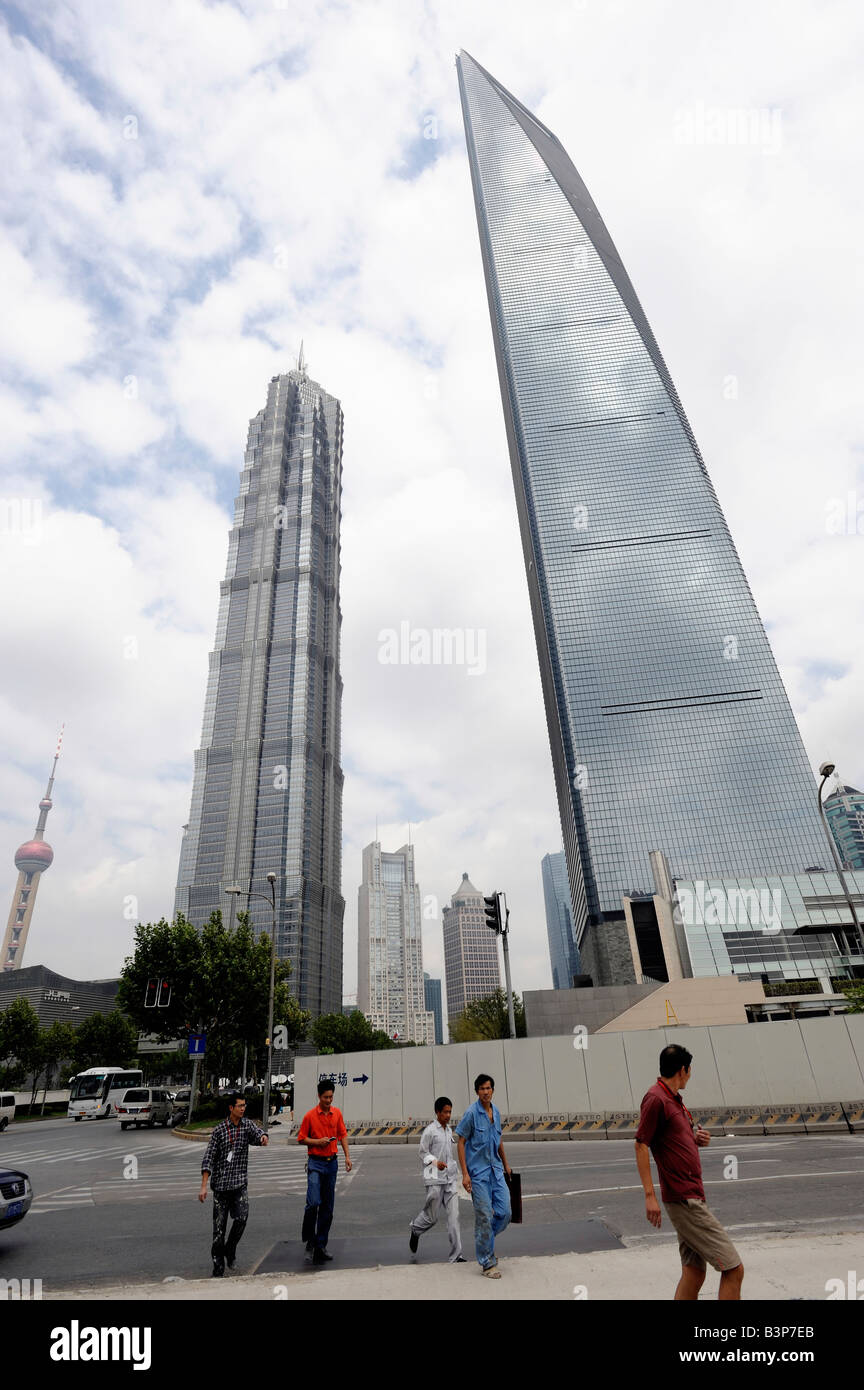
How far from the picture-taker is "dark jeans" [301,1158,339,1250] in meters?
7.09

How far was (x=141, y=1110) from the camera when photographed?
1375 inches

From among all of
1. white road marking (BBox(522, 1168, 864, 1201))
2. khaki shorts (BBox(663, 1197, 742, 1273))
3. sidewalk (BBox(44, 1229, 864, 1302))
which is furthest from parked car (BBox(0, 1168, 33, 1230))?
khaki shorts (BBox(663, 1197, 742, 1273))

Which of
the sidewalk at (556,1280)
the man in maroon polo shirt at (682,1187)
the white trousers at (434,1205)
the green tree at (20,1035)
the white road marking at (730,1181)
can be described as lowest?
the white road marking at (730,1181)

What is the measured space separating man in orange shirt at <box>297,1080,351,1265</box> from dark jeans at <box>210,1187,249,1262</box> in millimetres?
663

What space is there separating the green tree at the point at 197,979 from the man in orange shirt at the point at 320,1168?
3094cm

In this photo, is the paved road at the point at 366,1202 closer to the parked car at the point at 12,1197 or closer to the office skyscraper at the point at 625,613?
the parked car at the point at 12,1197

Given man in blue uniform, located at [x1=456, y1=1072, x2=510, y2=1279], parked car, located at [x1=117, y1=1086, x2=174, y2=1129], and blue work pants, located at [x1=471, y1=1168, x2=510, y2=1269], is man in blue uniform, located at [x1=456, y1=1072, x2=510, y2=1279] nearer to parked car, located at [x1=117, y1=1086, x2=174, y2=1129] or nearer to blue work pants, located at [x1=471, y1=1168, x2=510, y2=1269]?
blue work pants, located at [x1=471, y1=1168, x2=510, y2=1269]

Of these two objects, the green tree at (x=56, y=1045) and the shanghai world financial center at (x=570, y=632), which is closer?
the green tree at (x=56, y=1045)

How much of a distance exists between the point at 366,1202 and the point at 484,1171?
6062mm

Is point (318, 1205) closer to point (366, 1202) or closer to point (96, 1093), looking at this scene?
Result: point (366, 1202)

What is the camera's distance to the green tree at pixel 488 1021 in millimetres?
60969

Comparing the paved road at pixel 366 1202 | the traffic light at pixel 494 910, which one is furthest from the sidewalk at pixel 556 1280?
the traffic light at pixel 494 910

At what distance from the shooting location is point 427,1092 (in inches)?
923
